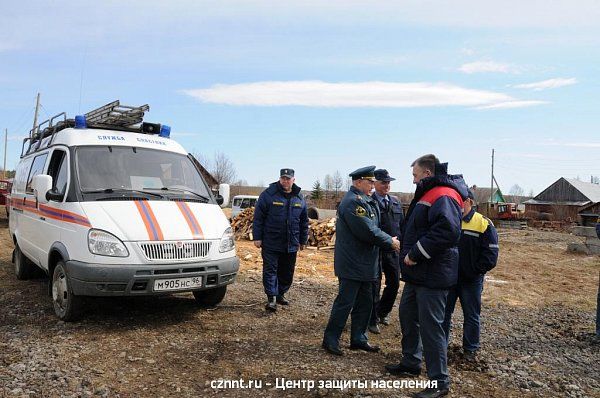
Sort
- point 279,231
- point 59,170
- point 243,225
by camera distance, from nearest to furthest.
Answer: point 59,170 < point 279,231 < point 243,225

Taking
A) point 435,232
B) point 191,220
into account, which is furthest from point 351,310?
point 191,220

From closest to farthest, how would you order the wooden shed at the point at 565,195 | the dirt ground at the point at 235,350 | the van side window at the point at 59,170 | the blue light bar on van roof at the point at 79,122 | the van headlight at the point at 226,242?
the dirt ground at the point at 235,350 < the van headlight at the point at 226,242 < the van side window at the point at 59,170 < the blue light bar on van roof at the point at 79,122 < the wooden shed at the point at 565,195

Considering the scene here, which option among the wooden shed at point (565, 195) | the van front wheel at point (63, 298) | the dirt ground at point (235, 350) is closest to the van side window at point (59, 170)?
the van front wheel at point (63, 298)

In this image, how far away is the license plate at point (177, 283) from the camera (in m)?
4.97

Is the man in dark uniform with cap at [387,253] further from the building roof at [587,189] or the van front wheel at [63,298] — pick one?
the building roof at [587,189]

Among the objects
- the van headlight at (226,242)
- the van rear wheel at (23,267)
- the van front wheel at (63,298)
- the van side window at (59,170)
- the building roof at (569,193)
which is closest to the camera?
the van front wheel at (63,298)

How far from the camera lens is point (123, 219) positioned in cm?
502

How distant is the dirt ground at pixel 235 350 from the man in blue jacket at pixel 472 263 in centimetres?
27

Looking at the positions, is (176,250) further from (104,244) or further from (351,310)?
(351,310)

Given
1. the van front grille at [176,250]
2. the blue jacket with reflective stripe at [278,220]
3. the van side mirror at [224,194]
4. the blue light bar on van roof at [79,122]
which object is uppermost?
the blue light bar on van roof at [79,122]

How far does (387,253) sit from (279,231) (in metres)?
1.51

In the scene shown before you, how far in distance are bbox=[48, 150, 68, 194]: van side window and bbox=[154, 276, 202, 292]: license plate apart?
1.71m

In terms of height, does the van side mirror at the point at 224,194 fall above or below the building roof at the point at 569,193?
below

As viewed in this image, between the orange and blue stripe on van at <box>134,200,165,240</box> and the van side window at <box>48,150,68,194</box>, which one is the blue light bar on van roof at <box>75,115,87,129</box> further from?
the orange and blue stripe on van at <box>134,200,165,240</box>
